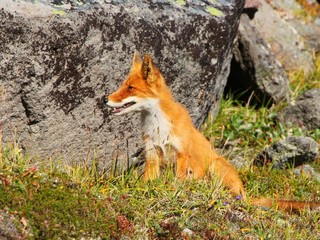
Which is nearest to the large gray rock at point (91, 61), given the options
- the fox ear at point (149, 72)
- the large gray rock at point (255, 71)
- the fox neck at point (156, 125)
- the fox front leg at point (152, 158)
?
the fox front leg at point (152, 158)

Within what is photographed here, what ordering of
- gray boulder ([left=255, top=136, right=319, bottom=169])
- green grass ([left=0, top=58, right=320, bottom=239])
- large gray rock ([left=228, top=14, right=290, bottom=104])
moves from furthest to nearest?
large gray rock ([left=228, top=14, right=290, bottom=104]), gray boulder ([left=255, top=136, right=319, bottom=169]), green grass ([left=0, top=58, right=320, bottom=239])

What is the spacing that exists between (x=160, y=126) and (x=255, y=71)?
4736mm

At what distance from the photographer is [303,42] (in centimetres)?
1672

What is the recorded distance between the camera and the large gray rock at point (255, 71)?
550 inches

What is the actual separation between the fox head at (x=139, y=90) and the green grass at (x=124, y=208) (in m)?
0.85

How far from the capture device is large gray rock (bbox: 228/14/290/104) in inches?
550

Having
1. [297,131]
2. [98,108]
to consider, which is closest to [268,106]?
[297,131]

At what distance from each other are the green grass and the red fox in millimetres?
314

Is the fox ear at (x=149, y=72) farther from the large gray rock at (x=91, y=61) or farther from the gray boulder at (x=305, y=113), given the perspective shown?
the gray boulder at (x=305, y=113)

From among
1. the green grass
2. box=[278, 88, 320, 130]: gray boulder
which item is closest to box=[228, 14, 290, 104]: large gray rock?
box=[278, 88, 320, 130]: gray boulder

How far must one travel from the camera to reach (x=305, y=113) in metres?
13.5

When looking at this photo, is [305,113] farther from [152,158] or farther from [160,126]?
[152,158]

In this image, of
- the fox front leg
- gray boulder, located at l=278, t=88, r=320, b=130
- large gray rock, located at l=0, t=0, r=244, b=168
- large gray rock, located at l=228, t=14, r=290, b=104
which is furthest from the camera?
large gray rock, located at l=228, t=14, r=290, b=104

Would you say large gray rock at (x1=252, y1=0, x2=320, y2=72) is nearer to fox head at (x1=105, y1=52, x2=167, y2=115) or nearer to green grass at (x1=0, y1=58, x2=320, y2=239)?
green grass at (x1=0, y1=58, x2=320, y2=239)
